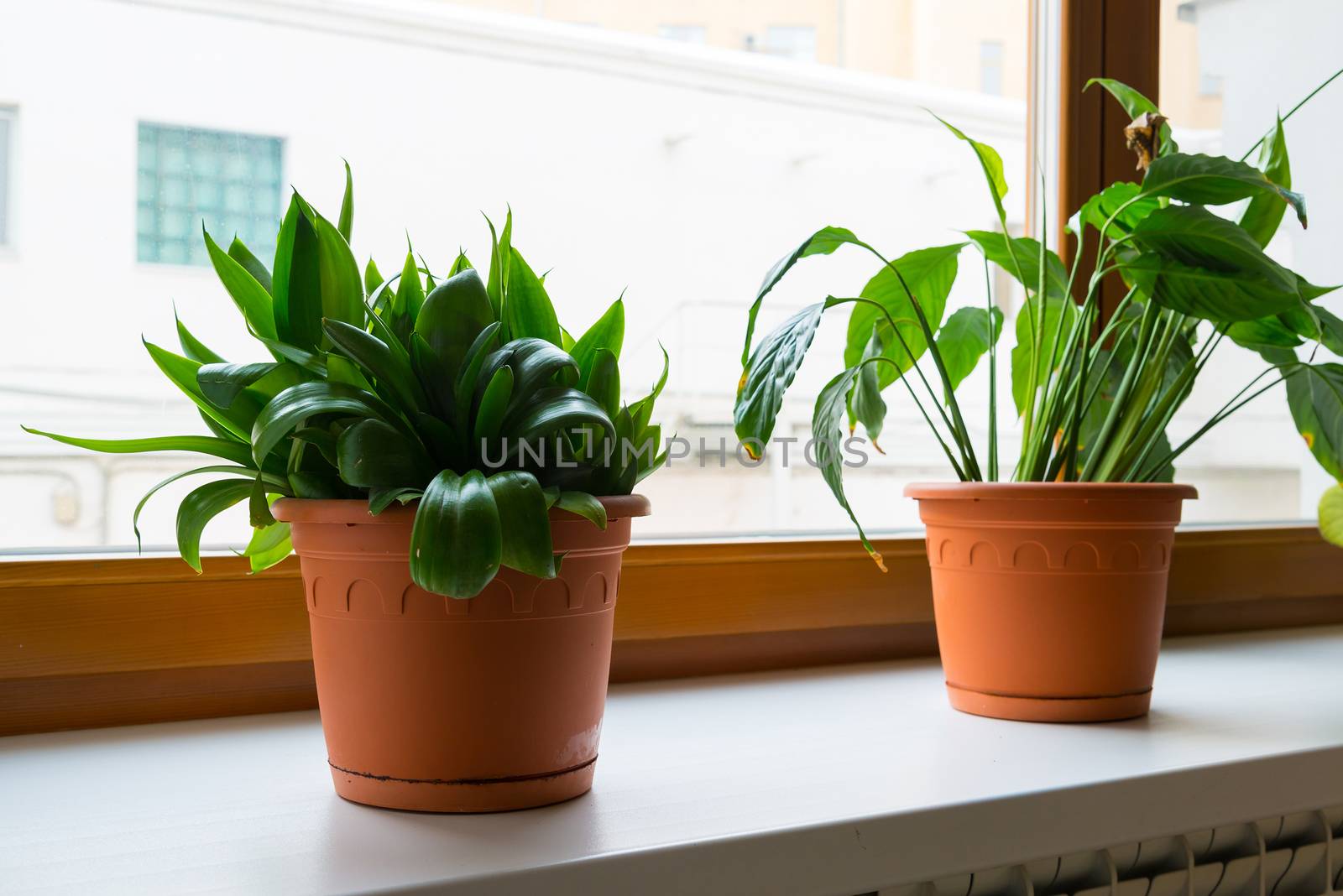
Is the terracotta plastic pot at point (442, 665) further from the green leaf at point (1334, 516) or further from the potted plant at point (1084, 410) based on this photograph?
the green leaf at point (1334, 516)

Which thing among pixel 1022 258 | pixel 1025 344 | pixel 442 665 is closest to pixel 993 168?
pixel 1022 258

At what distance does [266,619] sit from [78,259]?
1.11 feet

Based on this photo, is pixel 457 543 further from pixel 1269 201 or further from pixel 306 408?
pixel 1269 201

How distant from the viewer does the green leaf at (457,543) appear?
56 cm

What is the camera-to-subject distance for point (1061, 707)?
2.91ft

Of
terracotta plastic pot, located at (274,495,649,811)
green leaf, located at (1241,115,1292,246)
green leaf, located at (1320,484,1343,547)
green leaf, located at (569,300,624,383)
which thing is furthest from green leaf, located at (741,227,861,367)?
green leaf, located at (1320,484,1343,547)

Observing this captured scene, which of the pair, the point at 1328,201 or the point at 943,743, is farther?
the point at 1328,201

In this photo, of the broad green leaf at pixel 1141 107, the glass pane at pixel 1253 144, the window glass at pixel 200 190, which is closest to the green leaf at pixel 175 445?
the window glass at pixel 200 190

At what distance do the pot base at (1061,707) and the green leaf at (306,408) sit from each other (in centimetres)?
57

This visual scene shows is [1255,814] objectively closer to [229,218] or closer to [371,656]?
[371,656]

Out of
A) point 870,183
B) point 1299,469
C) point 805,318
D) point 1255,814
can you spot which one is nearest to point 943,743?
point 1255,814

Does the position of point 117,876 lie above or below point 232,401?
below

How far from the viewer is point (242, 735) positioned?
842mm

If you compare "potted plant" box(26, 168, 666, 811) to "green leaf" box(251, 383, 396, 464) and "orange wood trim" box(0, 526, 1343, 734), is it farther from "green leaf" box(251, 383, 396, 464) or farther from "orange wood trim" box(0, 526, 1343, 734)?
"orange wood trim" box(0, 526, 1343, 734)
